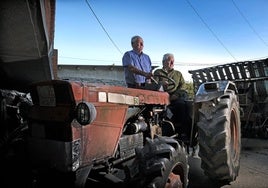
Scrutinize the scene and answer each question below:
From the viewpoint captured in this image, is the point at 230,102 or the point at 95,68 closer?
the point at 230,102

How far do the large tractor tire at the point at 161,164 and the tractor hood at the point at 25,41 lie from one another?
9.41 ft

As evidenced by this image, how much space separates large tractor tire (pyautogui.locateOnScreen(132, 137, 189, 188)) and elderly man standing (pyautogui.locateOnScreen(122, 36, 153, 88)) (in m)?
1.36

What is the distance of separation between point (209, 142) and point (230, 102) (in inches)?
29.0

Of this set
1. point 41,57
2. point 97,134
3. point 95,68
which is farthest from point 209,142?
point 95,68

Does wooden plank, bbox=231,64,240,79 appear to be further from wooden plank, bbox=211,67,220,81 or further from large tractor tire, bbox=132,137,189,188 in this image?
large tractor tire, bbox=132,137,189,188

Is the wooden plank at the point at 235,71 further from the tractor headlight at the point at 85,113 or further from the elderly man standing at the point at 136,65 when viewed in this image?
the tractor headlight at the point at 85,113

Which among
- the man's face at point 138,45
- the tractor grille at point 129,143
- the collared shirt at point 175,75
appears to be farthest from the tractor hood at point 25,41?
the tractor grille at point 129,143

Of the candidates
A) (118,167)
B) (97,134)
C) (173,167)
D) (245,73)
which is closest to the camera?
(97,134)

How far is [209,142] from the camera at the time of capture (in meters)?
3.74

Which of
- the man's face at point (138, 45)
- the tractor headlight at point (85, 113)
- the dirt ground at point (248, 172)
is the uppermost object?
the man's face at point (138, 45)

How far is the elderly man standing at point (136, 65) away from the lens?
418 centimetres

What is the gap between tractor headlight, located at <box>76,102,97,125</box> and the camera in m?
2.29

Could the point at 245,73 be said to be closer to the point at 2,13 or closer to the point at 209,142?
the point at 209,142

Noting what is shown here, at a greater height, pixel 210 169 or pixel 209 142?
pixel 209 142
